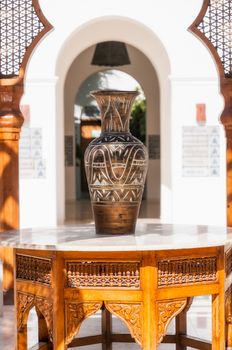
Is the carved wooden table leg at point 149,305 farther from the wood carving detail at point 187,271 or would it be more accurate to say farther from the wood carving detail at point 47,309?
the wood carving detail at point 47,309

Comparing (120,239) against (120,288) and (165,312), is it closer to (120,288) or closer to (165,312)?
(120,288)

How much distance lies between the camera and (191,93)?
12391 millimetres

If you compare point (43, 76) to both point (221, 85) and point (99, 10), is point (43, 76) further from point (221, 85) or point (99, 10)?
point (221, 85)

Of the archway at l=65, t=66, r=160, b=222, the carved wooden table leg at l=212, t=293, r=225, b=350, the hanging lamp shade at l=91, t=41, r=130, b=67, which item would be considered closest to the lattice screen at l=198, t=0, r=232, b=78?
the carved wooden table leg at l=212, t=293, r=225, b=350

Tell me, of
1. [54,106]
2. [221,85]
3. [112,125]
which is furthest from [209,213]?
[112,125]

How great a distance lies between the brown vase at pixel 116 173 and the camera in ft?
15.2

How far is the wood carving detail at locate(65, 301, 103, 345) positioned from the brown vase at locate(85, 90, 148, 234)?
2.08 ft

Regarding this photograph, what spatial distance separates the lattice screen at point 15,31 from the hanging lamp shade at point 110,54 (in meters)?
12.3

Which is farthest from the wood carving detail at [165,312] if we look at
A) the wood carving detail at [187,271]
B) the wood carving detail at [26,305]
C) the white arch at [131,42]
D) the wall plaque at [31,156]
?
the white arch at [131,42]

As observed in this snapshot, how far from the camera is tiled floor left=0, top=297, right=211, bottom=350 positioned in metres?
5.52

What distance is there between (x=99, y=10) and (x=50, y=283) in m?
8.85

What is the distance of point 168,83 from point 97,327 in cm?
747

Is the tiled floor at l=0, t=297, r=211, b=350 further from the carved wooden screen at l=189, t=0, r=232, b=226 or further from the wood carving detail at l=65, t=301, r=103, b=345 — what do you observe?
the wood carving detail at l=65, t=301, r=103, b=345

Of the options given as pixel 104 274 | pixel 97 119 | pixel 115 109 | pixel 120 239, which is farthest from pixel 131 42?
pixel 104 274
